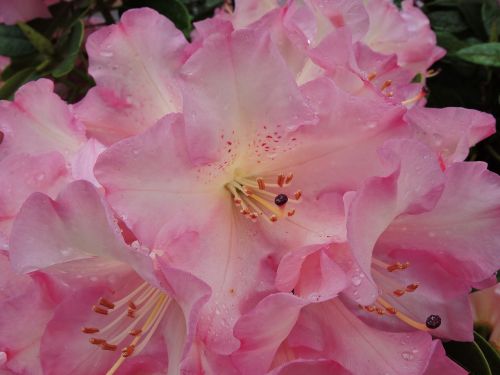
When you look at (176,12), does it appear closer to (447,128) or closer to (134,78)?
(134,78)

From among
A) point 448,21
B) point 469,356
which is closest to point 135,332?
point 469,356

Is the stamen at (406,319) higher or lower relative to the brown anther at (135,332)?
lower

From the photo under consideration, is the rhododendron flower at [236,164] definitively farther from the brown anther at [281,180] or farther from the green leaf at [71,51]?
the green leaf at [71,51]

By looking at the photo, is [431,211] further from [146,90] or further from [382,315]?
[146,90]

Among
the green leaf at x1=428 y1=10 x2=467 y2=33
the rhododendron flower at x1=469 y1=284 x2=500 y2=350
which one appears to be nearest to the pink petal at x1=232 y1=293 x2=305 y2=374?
the rhododendron flower at x1=469 y1=284 x2=500 y2=350

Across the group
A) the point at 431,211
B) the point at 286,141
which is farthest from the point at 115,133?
the point at 431,211

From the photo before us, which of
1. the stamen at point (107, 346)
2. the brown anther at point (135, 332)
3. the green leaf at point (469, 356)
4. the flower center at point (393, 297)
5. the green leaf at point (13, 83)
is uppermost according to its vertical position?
the green leaf at point (13, 83)

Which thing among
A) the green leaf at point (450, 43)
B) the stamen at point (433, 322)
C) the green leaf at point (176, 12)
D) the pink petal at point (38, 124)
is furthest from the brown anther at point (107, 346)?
the green leaf at point (450, 43)
